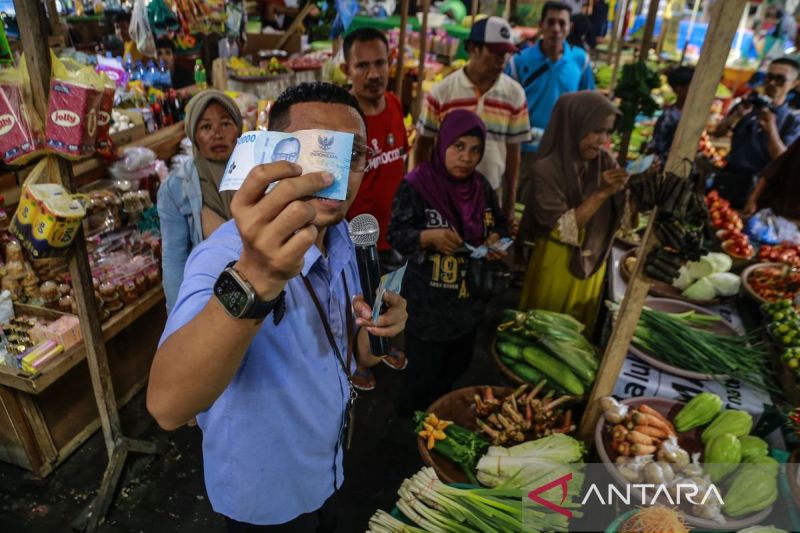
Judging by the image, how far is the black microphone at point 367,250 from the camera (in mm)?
1220

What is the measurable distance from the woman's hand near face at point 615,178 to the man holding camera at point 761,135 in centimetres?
305

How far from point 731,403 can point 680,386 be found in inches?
8.5

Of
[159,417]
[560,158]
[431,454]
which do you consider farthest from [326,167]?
[560,158]

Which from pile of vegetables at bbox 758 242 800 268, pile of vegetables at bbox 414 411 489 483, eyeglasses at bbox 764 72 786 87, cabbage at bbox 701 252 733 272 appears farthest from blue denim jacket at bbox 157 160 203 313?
eyeglasses at bbox 764 72 786 87

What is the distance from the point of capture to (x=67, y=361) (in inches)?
102

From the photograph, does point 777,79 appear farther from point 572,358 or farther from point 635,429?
point 635,429

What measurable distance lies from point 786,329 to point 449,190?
1849mm

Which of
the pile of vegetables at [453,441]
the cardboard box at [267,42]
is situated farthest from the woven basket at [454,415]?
the cardboard box at [267,42]

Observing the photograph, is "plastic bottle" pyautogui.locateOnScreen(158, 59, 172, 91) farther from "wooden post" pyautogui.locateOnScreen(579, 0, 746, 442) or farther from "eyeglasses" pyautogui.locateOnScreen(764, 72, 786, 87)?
"eyeglasses" pyautogui.locateOnScreen(764, 72, 786, 87)

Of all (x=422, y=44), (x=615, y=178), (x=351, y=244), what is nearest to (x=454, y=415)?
(x=351, y=244)

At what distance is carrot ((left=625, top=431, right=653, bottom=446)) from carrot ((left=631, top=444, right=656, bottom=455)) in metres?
0.02

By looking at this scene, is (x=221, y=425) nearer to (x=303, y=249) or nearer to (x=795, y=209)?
(x=303, y=249)

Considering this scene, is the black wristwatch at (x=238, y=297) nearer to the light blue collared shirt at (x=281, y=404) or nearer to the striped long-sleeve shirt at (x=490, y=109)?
the light blue collared shirt at (x=281, y=404)

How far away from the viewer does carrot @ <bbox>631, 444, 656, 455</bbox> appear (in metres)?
2.02
